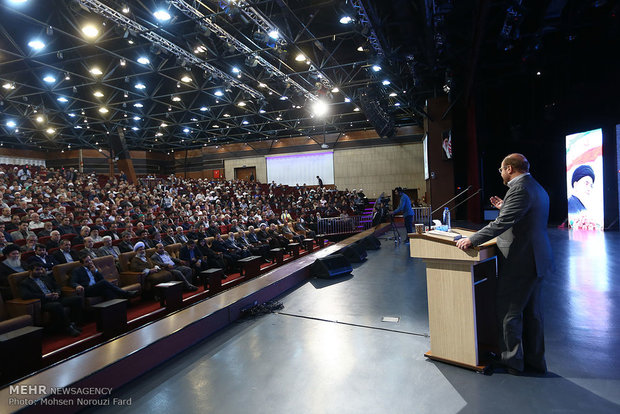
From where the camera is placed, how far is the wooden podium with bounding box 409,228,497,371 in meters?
1.98

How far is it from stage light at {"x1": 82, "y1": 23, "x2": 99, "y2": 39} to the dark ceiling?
11cm

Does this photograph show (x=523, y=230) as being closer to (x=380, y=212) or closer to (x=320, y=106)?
(x=380, y=212)

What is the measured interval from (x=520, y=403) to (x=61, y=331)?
164 inches

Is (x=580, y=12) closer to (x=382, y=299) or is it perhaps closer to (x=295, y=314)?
(x=382, y=299)

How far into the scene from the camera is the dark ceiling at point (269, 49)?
6.17m

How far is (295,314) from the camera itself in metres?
3.29

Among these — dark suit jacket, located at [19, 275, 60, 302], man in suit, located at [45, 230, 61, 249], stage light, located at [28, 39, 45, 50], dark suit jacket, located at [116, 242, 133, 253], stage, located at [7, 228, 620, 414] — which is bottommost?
stage, located at [7, 228, 620, 414]

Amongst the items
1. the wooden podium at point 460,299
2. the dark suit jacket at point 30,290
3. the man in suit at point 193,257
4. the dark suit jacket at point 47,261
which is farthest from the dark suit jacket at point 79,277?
the wooden podium at point 460,299

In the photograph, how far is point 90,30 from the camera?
7547mm

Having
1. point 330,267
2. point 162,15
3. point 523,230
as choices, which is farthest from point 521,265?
point 162,15

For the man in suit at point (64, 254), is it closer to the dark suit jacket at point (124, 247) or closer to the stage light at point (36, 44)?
the dark suit jacket at point (124, 247)

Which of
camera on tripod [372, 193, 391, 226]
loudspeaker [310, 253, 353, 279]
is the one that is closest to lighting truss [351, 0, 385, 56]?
loudspeaker [310, 253, 353, 279]

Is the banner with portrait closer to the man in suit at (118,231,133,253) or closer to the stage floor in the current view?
the stage floor

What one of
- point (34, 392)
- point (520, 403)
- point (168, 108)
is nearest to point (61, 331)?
point (34, 392)
